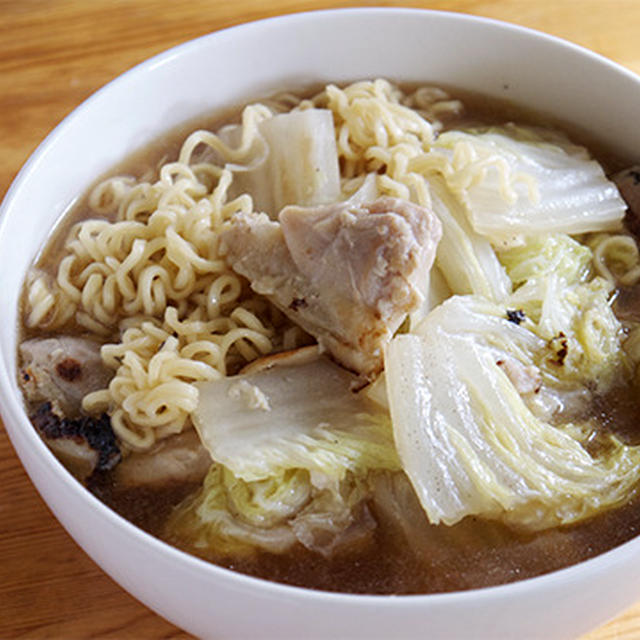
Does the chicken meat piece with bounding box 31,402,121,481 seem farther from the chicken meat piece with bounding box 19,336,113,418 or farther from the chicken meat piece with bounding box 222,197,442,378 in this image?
the chicken meat piece with bounding box 222,197,442,378

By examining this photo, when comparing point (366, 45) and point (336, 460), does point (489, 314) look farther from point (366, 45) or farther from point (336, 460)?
point (366, 45)

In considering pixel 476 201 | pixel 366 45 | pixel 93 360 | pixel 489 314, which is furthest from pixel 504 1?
pixel 93 360

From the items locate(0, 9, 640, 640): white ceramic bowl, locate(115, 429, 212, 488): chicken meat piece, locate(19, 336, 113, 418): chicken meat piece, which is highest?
locate(0, 9, 640, 640): white ceramic bowl

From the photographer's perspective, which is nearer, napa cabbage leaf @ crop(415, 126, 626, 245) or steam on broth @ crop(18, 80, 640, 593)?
steam on broth @ crop(18, 80, 640, 593)

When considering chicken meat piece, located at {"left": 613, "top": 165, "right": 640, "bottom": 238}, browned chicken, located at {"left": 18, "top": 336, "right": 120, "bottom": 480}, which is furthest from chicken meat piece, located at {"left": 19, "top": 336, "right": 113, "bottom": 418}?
chicken meat piece, located at {"left": 613, "top": 165, "right": 640, "bottom": 238}

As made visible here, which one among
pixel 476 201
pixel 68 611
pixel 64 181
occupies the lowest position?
pixel 68 611

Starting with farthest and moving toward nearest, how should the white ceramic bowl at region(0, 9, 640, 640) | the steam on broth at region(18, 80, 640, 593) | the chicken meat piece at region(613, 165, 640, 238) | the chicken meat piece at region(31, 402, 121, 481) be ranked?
the chicken meat piece at region(613, 165, 640, 238)
the chicken meat piece at region(31, 402, 121, 481)
the steam on broth at region(18, 80, 640, 593)
the white ceramic bowl at region(0, 9, 640, 640)

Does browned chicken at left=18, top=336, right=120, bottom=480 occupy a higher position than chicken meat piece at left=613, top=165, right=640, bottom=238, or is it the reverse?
chicken meat piece at left=613, top=165, right=640, bottom=238

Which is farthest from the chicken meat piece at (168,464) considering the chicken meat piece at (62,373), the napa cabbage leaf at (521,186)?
the napa cabbage leaf at (521,186)
